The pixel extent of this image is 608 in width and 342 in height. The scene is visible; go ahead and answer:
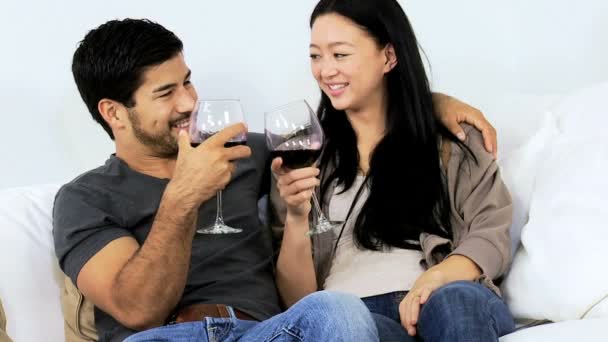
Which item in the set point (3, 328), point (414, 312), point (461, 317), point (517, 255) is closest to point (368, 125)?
point (517, 255)

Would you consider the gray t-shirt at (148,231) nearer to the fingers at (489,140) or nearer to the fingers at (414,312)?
the fingers at (414,312)

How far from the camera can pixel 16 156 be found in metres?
2.53

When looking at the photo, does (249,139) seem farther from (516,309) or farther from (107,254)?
(516,309)

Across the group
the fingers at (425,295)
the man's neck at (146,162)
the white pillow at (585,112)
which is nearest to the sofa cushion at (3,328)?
the man's neck at (146,162)

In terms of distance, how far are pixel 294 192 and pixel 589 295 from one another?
0.62m

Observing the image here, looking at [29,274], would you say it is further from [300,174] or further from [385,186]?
[385,186]

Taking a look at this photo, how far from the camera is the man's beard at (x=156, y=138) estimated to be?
1.99 meters

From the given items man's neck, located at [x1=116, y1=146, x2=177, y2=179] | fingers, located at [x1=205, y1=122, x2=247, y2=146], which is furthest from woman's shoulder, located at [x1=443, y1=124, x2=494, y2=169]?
man's neck, located at [x1=116, y1=146, x2=177, y2=179]

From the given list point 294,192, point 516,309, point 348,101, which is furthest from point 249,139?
point 516,309

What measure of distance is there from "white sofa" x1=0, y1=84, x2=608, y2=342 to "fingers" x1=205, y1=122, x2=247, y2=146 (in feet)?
1.91

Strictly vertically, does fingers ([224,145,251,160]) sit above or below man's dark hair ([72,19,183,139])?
below

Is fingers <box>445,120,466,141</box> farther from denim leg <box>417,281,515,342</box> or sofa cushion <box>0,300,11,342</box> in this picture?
sofa cushion <box>0,300,11,342</box>

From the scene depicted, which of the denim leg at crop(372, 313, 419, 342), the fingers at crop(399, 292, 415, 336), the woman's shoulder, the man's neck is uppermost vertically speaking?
the woman's shoulder

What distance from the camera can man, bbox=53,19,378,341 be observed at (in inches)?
67.2
